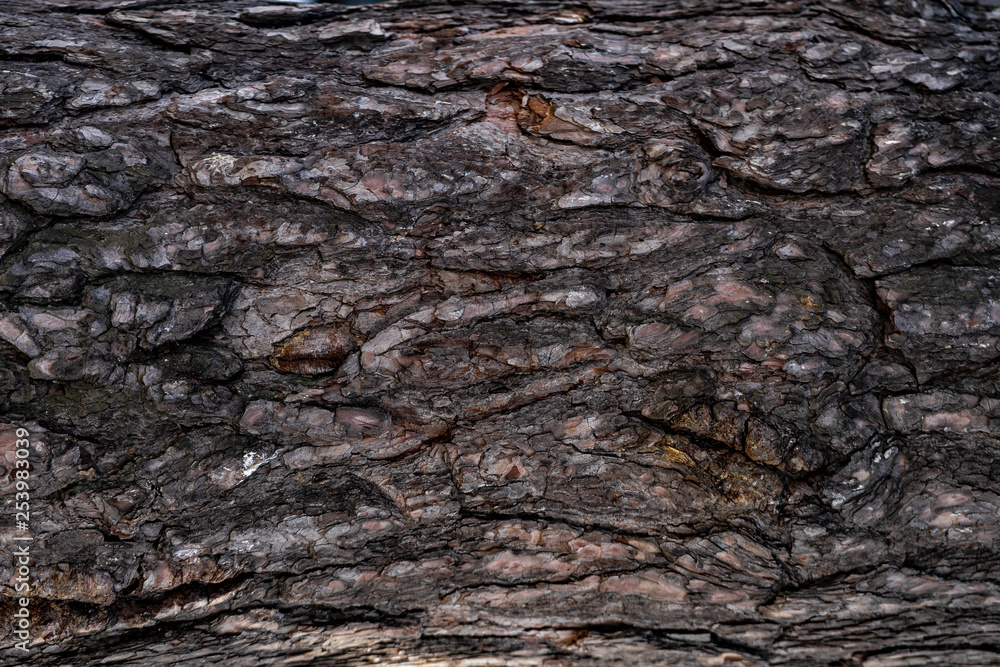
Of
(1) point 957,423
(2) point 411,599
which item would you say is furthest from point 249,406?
(1) point 957,423

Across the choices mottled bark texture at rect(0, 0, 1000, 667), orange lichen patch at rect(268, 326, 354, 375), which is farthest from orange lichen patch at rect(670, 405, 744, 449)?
orange lichen patch at rect(268, 326, 354, 375)

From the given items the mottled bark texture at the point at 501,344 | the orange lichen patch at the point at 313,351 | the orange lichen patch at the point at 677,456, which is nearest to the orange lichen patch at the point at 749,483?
the mottled bark texture at the point at 501,344

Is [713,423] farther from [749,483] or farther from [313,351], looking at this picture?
[313,351]

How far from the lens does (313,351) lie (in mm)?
2254

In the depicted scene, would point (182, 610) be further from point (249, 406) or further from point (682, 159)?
point (682, 159)

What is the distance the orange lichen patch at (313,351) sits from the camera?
7.37ft

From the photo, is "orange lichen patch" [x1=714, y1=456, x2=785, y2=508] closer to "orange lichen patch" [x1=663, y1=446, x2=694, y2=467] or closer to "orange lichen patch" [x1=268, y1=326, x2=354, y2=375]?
"orange lichen patch" [x1=663, y1=446, x2=694, y2=467]

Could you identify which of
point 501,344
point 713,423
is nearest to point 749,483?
point 713,423

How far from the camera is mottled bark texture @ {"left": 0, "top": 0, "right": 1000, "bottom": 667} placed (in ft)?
6.88

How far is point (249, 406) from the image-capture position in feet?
7.27

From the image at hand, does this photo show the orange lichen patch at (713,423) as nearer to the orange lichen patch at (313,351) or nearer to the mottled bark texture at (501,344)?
the mottled bark texture at (501,344)

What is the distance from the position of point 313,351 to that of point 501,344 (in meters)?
0.68

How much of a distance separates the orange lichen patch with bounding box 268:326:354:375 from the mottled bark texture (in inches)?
0.4

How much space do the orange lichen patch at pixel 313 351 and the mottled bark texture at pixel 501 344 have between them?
1cm
